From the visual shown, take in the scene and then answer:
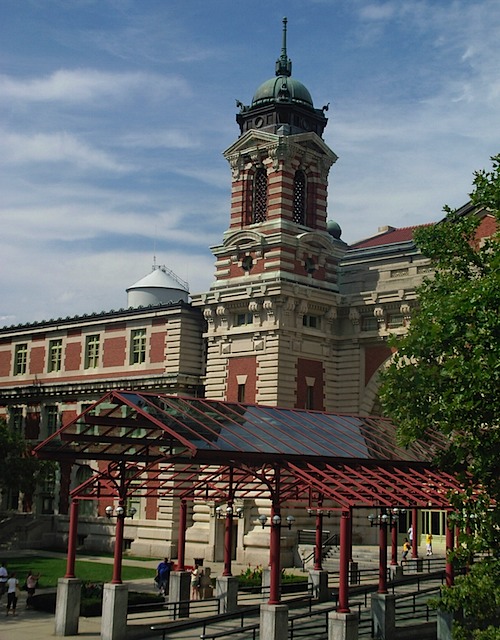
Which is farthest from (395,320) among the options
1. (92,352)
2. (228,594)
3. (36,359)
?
(36,359)

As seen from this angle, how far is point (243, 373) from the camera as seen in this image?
48.7m

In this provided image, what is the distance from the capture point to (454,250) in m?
27.4

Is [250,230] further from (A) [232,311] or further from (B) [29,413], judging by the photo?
(B) [29,413]

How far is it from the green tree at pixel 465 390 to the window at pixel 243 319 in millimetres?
22917

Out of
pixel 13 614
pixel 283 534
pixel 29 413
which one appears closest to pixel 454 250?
pixel 13 614

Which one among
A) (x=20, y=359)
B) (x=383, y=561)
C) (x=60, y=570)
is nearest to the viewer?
(x=383, y=561)

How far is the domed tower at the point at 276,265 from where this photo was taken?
1879 inches

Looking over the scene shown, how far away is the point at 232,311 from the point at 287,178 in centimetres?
783

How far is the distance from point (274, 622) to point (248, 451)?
4793 mm

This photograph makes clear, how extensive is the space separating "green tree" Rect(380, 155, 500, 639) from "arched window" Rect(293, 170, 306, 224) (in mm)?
25234

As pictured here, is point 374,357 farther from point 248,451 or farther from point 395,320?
point 248,451

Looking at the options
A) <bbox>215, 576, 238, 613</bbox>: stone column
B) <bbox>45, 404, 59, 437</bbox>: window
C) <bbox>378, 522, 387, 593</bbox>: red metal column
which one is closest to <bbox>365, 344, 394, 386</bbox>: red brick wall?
<bbox>215, 576, 238, 613</bbox>: stone column

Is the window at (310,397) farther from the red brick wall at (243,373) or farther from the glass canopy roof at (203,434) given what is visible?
the glass canopy roof at (203,434)

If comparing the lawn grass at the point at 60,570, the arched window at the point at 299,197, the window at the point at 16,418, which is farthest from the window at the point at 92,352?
the arched window at the point at 299,197
